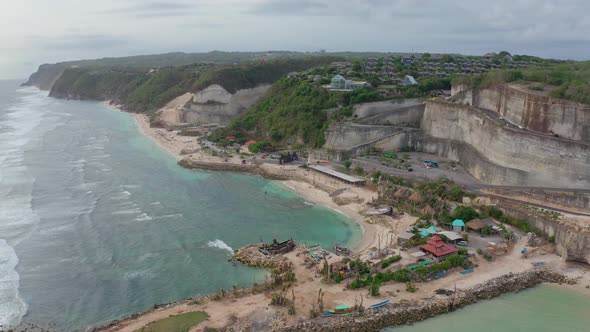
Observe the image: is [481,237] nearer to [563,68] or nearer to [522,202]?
[522,202]

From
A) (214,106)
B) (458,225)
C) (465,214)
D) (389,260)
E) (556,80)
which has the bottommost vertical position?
(389,260)

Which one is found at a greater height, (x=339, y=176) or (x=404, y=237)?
(x=339, y=176)

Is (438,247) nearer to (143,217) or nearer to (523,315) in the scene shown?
(523,315)

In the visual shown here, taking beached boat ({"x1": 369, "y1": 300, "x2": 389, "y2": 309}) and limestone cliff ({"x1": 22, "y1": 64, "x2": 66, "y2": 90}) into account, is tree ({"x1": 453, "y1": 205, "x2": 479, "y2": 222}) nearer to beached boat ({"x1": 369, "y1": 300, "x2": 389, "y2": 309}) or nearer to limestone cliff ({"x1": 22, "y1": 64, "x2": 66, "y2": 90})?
beached boat ({"x1": 369, "y1": 300, "x2": 389, "y2": 309})

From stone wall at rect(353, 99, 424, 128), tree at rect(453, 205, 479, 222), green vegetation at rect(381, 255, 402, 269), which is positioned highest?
stone wall at rect(353, 99, 424, 128)

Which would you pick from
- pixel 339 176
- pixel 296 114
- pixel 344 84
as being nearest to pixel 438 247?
pixel 339 176

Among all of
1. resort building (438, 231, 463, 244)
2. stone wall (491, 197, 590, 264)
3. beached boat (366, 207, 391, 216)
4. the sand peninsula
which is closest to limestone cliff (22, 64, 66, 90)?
beached boat (366, 207, 391, 216)
